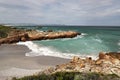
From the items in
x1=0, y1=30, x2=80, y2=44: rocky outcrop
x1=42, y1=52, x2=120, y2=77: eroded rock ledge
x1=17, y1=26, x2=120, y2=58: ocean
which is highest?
x1=42, y1=52, x2=120, y2=77: eroded rock ledge

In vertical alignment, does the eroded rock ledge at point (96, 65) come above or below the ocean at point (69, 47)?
above

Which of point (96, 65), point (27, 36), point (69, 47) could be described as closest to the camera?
point (96, 65)

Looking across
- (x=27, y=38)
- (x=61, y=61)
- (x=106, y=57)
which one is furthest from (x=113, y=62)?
(x=27, y=38)

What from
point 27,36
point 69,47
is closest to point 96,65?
point 69,47

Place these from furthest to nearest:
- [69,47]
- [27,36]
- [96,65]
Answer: [27,36]
[69,47]
[96,65]

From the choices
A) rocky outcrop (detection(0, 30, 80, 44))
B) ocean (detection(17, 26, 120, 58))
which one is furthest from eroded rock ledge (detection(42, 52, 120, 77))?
rocky outcrop (detection(0, 30, 80, 44))

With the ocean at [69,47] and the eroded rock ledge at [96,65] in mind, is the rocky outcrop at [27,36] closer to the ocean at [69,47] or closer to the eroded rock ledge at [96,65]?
the ocean at [69,47]

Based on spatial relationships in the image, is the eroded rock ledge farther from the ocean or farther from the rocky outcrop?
the rocky outcrop

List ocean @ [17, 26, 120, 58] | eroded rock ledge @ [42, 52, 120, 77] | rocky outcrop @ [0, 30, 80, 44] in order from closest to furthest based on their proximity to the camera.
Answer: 1. eroded rock ledge @ [42, 52, 120, 77]
2. ocean @ [17, 26, 120, 58]
3. rocky outcrop @ [0, 30, 80, 44]

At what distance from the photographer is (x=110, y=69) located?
585 inches

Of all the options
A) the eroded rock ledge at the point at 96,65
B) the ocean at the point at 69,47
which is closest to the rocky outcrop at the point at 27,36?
the ocean at the point at 69,47

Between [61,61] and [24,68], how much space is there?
4.58 meters

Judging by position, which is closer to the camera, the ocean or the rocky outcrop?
the ocean

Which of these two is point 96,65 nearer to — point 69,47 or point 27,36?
point 69,47
